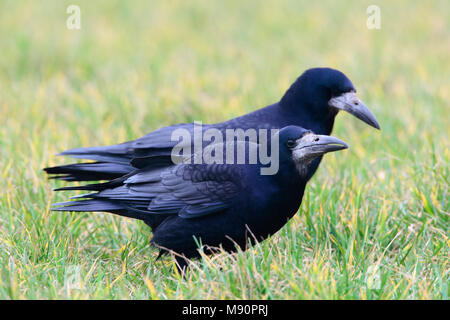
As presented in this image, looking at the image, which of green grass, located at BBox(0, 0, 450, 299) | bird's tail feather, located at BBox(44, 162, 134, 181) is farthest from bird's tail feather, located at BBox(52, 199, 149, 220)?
bird's tail feather, located at BBox(44, 162, 134, 181)

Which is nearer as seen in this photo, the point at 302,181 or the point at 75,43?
the point at 302,181

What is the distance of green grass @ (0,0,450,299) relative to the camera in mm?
3217

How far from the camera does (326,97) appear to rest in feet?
14.9

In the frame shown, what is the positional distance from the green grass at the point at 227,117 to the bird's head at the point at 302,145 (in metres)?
0.47

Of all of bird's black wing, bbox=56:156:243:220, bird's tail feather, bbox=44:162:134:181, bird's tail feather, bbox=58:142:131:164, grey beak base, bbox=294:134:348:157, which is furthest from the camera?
bird's tail feather, bbox=58:142:131:164

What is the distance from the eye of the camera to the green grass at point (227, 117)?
3217mm

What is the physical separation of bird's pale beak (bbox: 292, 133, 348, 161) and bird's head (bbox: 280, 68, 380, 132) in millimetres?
1081

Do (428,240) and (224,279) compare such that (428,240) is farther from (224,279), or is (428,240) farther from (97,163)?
(97,163)

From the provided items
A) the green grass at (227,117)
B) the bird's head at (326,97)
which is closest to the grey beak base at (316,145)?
the green grass at (227,117)

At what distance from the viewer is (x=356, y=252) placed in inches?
148

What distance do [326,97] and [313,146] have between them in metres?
1.16

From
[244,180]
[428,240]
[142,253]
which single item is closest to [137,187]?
[142,253]

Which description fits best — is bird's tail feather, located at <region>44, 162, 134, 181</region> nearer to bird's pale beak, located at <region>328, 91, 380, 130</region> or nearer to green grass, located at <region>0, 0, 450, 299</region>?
green grass, located at <region>0, 0, 450, 299</region>
